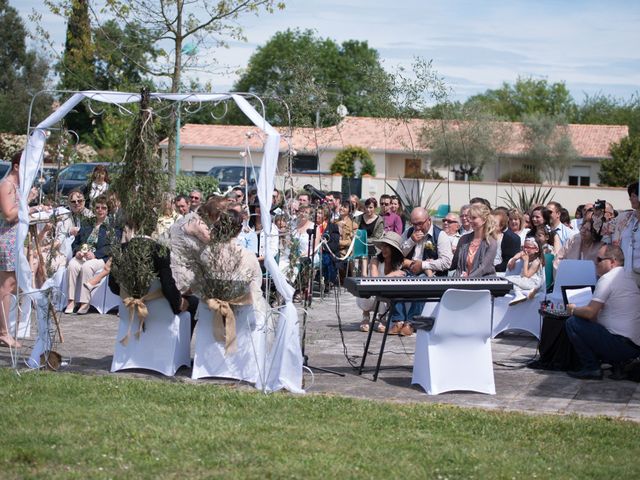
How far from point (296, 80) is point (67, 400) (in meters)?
10.4

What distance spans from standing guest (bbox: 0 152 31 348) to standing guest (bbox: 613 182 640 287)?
600cm

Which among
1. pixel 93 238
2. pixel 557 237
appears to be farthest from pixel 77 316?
pixel 557 237

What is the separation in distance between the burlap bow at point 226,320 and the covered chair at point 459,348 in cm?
165

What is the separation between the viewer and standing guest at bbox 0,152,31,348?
374 inches

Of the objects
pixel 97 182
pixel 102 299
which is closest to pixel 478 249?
pixel 97 182

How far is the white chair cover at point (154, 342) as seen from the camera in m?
8.80

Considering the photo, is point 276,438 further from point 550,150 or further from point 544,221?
point 550,150

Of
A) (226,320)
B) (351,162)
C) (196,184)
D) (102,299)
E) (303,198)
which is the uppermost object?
(351,162)

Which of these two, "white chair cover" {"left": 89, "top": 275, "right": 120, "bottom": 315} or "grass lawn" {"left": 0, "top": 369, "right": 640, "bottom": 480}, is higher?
"white chair cover" {"left": 89, "top": 275, "right": 120, "bottom": 315}

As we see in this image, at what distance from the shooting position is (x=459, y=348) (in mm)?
8305

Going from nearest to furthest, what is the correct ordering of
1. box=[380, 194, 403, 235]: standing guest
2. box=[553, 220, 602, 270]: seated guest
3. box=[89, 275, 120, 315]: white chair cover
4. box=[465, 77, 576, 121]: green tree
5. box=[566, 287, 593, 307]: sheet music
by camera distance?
box=[566, 287, 593, 307]: sheet music → box=[553, 220, 602, 270]: seated guest → box=[89, 275, 120, 315]: white chair cover → box=[380, 194, 403, 235]: standing guest → box=[465, 77, 576, 121]: green tree

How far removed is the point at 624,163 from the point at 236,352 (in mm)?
48579

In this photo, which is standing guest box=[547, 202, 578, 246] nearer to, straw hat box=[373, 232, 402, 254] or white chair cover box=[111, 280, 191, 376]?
straw hat box=[373, 232, 402, 254]

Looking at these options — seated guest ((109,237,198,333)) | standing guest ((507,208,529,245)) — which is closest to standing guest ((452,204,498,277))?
seated guest ((109,237,198,333))
